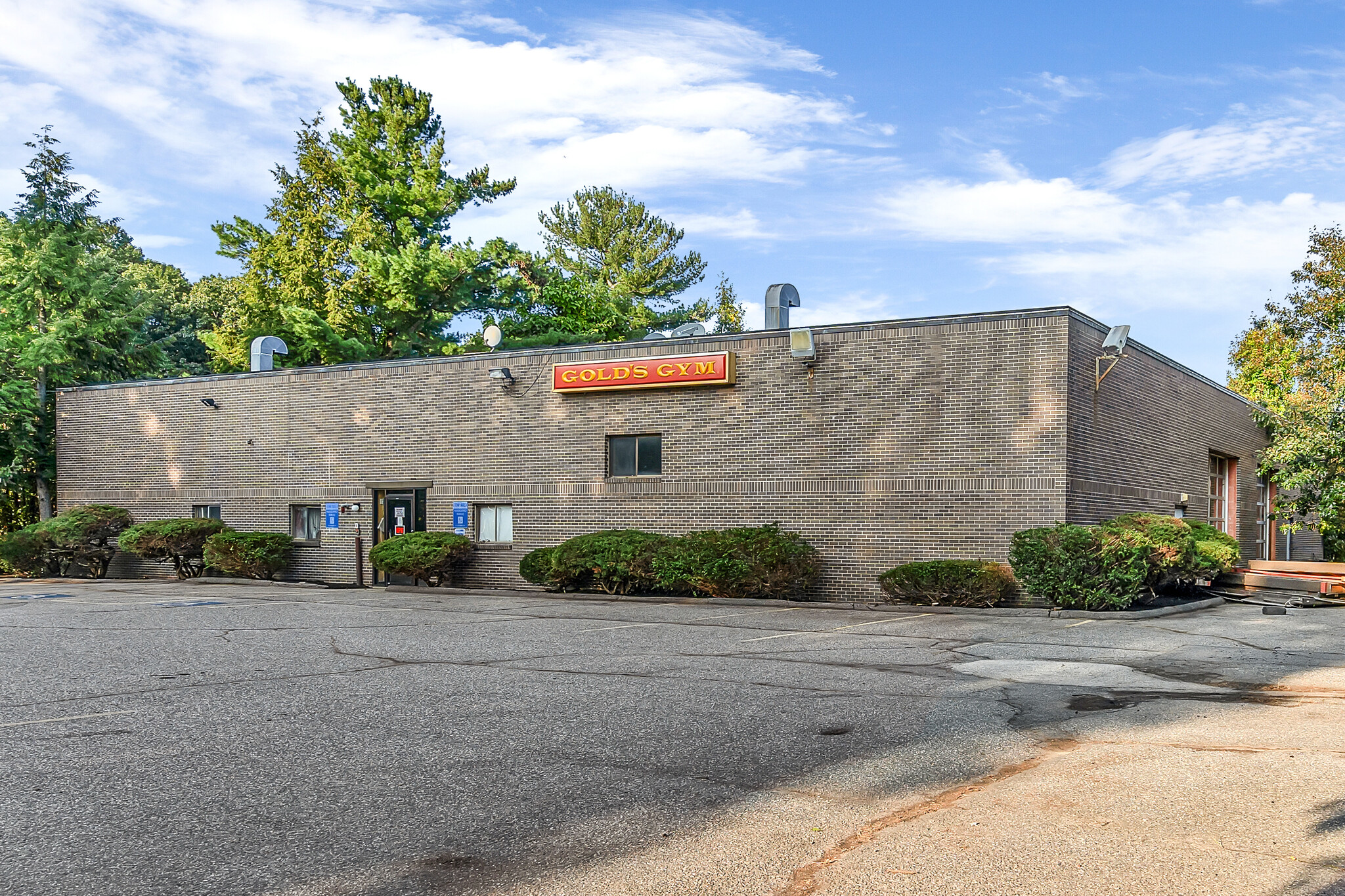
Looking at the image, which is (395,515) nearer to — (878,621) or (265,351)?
(265,351)

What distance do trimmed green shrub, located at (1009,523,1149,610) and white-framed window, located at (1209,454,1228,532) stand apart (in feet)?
39.3

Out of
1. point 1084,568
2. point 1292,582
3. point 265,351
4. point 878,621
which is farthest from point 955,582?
point 265,351

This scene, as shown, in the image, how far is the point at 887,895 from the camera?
4863 millimetres

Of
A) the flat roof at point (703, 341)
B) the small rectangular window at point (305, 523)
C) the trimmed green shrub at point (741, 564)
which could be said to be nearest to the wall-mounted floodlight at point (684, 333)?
the flat roof at point (703, 341)

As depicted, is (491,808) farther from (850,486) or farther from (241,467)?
(241,467)

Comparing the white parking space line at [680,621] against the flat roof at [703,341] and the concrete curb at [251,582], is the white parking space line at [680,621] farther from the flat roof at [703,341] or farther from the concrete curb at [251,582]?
the concrete curb at [251,582]

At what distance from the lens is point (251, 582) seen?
87.2 ft

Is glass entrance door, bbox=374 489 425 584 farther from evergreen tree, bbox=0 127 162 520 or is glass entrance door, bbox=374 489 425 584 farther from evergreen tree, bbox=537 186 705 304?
evergreen tree, bbox=537 186 705 304

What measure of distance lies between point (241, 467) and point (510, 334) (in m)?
19.1

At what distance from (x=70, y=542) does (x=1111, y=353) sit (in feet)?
81.9

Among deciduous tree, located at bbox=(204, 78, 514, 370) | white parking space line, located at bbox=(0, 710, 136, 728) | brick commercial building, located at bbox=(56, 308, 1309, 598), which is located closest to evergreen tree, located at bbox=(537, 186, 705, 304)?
deciduous tree, located at bbox=(204, 78, 514, 370)

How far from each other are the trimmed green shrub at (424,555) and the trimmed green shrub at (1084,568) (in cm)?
1201

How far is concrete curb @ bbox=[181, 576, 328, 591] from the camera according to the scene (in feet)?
85.1

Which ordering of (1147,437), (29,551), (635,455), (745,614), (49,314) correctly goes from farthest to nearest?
(49,314)
(29,551)
(1147,437)
(635,455)
(745,614)
